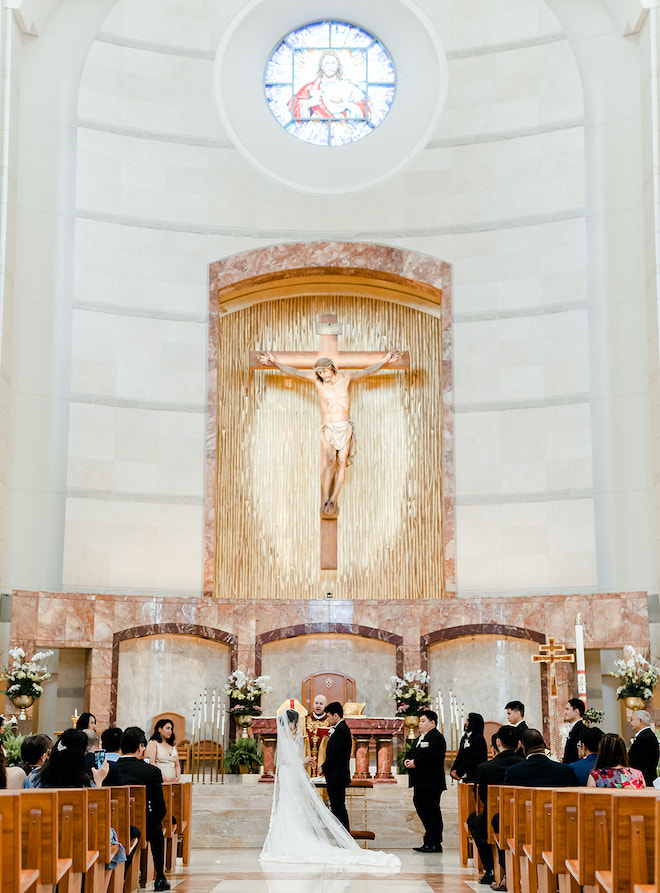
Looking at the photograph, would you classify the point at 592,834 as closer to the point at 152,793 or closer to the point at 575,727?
the point at 152,793

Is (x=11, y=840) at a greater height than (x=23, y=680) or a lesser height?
lesser

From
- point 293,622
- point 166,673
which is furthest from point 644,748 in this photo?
point 166,673

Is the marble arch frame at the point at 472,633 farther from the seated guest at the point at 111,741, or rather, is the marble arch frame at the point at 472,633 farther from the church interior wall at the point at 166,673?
the seated guest at the point at 111,741

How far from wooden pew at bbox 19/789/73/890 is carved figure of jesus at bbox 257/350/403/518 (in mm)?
11217

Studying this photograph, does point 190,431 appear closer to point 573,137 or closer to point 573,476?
point 573,476

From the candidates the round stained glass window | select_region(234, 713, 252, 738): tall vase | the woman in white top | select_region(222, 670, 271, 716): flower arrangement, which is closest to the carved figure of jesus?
select_region(222, 670, 271, 716): flower arrangement

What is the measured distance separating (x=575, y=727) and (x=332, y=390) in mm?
7633

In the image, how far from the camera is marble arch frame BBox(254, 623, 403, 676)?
14.9 metres

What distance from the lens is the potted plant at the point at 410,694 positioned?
1380 cm

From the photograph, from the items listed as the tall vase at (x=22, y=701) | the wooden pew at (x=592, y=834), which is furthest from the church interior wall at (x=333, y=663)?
the wooden pew at (x=592, y=834)

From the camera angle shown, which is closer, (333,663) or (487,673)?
(487,673)

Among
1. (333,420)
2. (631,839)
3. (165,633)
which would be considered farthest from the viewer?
(333,420)

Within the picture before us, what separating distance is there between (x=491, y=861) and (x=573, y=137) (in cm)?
1070

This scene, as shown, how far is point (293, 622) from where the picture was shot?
15.0 meters
